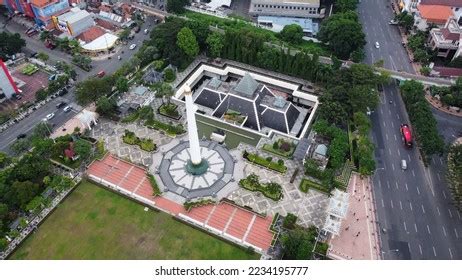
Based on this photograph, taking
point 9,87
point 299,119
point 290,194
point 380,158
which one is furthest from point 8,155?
point 380,158

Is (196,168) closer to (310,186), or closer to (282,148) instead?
(282,148)

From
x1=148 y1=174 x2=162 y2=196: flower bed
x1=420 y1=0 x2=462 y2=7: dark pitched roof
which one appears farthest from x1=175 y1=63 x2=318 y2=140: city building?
x1=420 y1=0 x2=462 y2=7: dark pitched roof

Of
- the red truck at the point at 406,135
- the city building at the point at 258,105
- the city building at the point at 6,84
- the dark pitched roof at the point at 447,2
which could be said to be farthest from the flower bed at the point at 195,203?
the dark pitched roof at the point at 447,2

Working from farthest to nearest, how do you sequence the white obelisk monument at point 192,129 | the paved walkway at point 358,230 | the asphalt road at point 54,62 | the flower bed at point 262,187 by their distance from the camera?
the asphalt road at point 54,62 < the flower bed at point 262,187 < the paved walkway at point 358,230 < the white obelisk monument at point 192,129

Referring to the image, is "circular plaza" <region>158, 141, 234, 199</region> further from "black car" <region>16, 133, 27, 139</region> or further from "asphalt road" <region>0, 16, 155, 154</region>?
"black car" <region>16, 133, 27, 139</region>

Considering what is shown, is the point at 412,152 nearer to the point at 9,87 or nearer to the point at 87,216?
the point at 87,216

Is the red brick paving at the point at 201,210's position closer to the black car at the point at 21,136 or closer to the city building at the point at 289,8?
the black car at the point at 21,136
